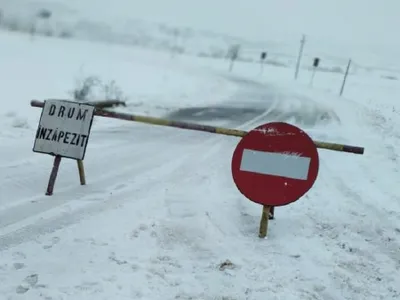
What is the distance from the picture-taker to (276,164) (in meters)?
4.54

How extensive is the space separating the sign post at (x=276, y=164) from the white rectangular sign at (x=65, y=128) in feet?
5.89

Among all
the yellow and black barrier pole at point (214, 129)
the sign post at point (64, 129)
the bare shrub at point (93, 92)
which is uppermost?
the yellow and black barrier pole at point (214, 129)

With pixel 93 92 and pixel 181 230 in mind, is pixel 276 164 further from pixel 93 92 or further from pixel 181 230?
pixel 93 92

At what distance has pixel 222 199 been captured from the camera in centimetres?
564

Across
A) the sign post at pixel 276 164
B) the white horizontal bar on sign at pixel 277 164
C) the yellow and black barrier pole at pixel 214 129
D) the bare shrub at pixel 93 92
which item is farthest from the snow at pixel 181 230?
the bare shrub at pixel 93 92

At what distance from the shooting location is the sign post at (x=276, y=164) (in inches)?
177

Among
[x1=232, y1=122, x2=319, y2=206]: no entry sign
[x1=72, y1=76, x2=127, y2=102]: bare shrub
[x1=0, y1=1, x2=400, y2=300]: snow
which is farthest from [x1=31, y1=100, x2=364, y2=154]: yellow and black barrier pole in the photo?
[x1=72, y1=76, x2=127, y2=102]: bare shrub

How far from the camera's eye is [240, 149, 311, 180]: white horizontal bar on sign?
4.50 metres

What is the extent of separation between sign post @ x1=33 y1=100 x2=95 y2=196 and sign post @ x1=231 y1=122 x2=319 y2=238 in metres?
1.79

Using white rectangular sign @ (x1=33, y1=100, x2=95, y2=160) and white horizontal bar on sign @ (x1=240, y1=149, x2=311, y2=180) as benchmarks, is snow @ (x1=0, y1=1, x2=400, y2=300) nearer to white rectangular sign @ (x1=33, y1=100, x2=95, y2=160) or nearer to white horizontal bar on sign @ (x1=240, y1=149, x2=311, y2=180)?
white rectangular sign @ (x1=33, y1=100, x2=95, y2=160)

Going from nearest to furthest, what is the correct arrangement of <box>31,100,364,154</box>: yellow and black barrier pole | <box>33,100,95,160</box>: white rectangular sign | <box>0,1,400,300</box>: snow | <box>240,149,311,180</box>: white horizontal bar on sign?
1. <box>0,1,400,300</box>: snow
2. <box>31,100,364,154</box>: yellow and black barrier pole
3. <box>240,149,311,180</box>: white horizontal bar on sign
4. <box>33,100,95,160</box>: white rectangular sign

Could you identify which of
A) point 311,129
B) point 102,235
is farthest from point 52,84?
point 102,235

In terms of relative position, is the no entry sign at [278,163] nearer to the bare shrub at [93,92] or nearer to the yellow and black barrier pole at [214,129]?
the yellow and black barrier pole at [214,129]

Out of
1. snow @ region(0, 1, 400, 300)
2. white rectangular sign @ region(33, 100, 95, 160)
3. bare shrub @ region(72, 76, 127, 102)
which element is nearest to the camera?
snow @ region(0, 1, 400, 300)
